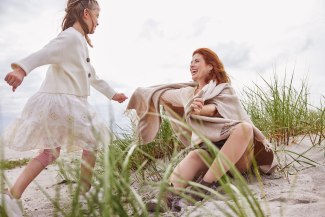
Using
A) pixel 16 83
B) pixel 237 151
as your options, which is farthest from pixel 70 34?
pixel 237 151

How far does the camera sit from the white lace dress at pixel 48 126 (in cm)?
294

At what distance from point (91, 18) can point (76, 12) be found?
133mm

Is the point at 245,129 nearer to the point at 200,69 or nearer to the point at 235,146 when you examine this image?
the point at 235,146

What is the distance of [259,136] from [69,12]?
188 centimetres

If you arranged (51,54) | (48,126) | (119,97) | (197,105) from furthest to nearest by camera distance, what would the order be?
(119,97), (51,54), (48,126), (197,105)

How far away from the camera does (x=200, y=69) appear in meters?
3.18

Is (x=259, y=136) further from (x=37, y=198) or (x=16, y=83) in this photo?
(x=37, y=198)

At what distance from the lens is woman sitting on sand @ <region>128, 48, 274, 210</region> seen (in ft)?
8.95

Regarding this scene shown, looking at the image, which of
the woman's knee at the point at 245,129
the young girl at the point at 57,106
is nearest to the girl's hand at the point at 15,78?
the young girl at the point at 57,106

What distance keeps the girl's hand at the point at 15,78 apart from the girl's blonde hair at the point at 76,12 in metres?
0.69

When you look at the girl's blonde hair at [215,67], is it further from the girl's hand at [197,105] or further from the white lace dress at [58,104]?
the white lace dress at [58,104]

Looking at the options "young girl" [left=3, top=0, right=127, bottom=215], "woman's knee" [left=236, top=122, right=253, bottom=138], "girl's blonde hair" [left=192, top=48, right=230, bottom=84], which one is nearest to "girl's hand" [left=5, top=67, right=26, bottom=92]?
"young girl" [left=3, top=0, right=127, bottom=215]

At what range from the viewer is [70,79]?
3.15 metres

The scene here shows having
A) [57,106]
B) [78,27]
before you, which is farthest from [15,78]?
[78,27]
